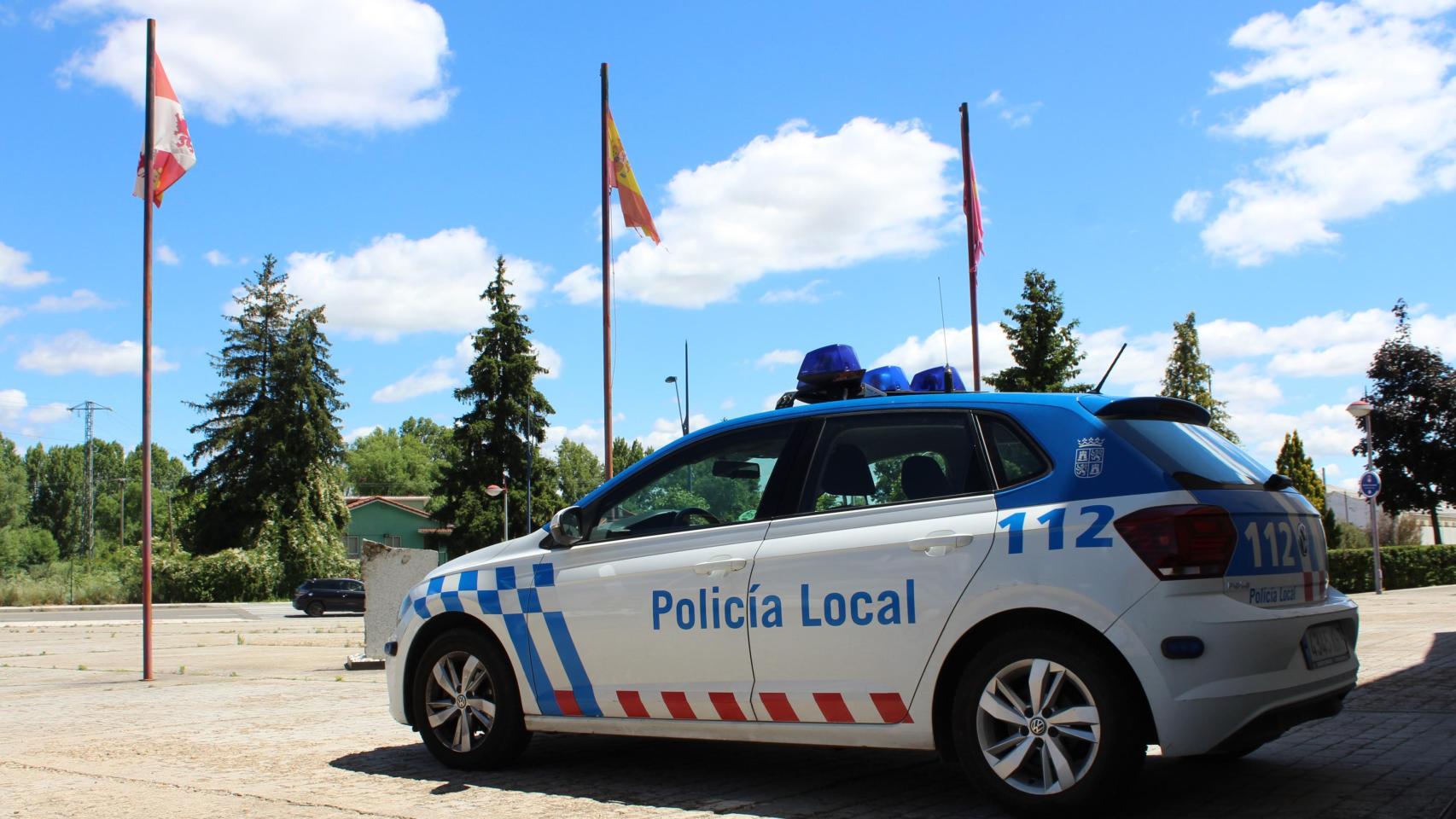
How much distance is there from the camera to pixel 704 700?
5.31m

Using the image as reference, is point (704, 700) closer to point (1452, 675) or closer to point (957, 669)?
point (957, 669)

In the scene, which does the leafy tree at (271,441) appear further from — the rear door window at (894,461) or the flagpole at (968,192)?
the rear door window at (894,461)

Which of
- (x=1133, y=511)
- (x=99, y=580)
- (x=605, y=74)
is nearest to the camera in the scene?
(x=1133, y=511)

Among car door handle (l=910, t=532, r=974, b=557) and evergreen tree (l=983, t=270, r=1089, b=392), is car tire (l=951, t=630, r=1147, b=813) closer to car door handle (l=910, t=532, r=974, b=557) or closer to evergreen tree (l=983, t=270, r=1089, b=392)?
car door handle (l=910, t=532, r=974, b=557)

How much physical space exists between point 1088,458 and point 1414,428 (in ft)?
140

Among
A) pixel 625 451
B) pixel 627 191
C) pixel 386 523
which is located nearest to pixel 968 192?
pixel 627 191

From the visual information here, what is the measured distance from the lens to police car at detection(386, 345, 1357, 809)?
14.2 feet

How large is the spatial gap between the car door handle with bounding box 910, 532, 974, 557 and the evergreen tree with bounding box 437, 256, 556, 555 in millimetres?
54287

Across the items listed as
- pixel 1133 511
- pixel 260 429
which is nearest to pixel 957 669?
pixel 1133 511

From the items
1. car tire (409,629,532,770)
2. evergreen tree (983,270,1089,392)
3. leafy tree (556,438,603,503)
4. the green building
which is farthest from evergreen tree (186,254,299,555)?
leafy tree (556,438,603,503)

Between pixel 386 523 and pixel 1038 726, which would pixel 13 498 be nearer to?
pixel 386 523

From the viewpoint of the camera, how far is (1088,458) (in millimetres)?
4645

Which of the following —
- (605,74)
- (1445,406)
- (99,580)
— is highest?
(605,74)

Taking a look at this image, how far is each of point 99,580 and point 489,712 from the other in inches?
2052
